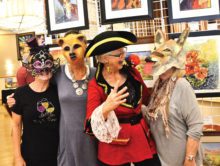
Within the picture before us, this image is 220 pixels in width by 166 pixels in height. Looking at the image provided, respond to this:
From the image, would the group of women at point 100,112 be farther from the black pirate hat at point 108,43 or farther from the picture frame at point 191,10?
the picture frame at point 191,10

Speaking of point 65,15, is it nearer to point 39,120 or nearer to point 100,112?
point 39,120

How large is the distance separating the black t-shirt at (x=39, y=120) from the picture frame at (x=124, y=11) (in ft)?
2.77

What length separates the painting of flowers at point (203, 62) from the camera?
6.74ft

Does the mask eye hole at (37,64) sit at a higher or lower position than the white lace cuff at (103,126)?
higher

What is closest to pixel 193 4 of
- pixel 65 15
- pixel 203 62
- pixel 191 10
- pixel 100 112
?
pixel 191 10

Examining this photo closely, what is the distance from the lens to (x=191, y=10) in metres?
2.01

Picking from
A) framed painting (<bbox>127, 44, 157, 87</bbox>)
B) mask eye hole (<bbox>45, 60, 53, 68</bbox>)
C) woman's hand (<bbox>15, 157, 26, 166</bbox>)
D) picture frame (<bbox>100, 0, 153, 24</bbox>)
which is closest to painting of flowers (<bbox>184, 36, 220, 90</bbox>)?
framed painting (<bbox>127, 44, 157, 87</bbox>)

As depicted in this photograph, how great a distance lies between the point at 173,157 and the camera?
159 centimetres

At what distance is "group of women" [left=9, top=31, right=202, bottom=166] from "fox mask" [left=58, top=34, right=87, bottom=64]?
33 mm

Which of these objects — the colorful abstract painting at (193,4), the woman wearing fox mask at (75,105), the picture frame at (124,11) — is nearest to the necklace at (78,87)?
the woman wearing fox mask at (75,105)

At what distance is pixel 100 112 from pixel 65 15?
130 cm

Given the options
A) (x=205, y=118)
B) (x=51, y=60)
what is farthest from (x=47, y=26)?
(x=205, y=118)

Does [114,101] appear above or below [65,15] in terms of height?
below

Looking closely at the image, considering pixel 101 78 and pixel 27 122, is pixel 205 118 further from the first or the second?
pixel 27 122
